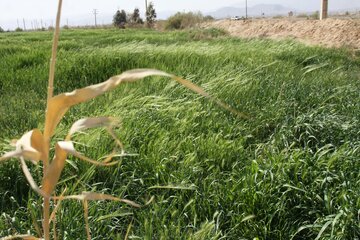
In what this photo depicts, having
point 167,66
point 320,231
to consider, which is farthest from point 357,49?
point 320,231

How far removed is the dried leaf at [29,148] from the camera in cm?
50

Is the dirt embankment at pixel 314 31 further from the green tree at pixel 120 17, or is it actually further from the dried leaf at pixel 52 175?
the green tree at pixel 120 17

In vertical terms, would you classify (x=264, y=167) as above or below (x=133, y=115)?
below

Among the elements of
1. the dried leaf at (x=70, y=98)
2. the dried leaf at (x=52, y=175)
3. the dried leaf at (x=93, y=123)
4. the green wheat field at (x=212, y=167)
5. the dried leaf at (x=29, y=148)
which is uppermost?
the dried leaf at (x=70, y=98)

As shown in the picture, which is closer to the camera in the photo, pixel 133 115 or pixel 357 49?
pixel 133 115

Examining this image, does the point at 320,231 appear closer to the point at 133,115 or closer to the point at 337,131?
the point at 337,131

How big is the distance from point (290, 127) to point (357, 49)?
832cm

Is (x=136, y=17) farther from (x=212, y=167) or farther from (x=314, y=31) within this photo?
(x=212, y=167)

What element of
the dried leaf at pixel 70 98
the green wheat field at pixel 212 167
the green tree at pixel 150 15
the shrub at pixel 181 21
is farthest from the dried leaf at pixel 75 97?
the green tree at pixel 150 15

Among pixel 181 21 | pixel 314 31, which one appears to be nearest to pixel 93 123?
pixel 314 31

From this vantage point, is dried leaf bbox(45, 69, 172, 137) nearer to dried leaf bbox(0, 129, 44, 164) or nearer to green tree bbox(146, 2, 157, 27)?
dried leaf bbox(0, 129, 44, 164)

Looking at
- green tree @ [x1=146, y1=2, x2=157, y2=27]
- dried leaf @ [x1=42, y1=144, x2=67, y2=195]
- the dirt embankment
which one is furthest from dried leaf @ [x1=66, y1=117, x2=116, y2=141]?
green tree @ [x1=146, y1=2, x2=157, y2=27]

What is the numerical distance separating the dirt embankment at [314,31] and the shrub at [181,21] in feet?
41.3

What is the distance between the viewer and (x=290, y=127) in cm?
294
